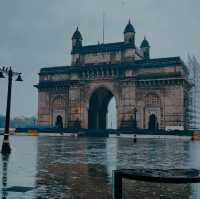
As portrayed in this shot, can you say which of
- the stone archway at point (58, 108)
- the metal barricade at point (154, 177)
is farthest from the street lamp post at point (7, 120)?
the stone archway at point (58, 108)

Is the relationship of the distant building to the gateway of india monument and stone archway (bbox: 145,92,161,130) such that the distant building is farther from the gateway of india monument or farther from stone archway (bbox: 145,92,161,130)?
stone archway (bbox: 145,92,161,130)

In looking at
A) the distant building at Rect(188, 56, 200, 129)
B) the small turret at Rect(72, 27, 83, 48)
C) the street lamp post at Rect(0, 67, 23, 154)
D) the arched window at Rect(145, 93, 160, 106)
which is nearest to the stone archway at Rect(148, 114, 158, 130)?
the arched window at Rect(145, 93, 160, 106)

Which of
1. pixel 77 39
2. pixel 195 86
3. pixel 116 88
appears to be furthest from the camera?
pixel 195 86

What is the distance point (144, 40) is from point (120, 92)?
16.2 m

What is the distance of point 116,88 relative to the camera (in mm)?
56156

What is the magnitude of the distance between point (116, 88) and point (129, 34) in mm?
9510

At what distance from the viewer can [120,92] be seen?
55.9m

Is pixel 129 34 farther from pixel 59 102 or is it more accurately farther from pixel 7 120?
pixel 7 120

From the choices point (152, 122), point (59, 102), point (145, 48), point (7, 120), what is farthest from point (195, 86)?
point (7, 120)

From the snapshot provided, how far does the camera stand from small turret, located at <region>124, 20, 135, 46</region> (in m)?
56.9

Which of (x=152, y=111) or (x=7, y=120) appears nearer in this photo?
(x=7, y=120)

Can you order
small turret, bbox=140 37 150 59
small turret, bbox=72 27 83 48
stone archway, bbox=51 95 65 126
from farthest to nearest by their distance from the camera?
small turret, bbox=140 37 150 59
small turret, bbox=72 27 83 48
stone archway, bbox=51 95 65 126

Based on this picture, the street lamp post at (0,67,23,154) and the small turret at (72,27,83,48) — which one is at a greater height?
the small turret at (72,27,83,48)

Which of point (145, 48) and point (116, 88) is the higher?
point (145, 48)
